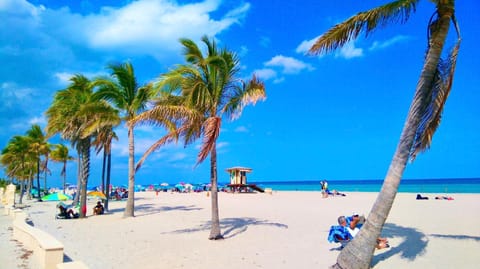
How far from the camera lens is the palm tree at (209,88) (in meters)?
10.1

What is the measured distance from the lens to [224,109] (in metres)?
10.6

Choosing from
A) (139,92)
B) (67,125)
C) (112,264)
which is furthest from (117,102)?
(112,264)

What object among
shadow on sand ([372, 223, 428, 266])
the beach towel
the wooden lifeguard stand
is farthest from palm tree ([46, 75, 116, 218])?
the wooden lifeguard stand

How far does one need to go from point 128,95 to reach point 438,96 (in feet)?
44.3

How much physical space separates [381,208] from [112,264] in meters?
5.61

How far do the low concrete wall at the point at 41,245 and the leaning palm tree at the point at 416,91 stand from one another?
5109 mm

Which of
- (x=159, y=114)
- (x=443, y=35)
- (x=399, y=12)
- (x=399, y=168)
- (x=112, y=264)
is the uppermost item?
(x=399, y=12)

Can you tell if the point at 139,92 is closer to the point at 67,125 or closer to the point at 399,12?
the point at 67,125

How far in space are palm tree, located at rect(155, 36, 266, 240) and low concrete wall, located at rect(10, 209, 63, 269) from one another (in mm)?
4244

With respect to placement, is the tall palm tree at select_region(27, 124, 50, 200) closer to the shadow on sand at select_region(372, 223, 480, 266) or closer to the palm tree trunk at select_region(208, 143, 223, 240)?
the palm tree trunk at select_region(208, 143, 223, 240)

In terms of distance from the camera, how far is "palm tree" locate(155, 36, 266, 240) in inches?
400

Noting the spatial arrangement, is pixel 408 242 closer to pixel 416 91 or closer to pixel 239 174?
pixel 416 91

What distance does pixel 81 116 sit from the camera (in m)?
16.6

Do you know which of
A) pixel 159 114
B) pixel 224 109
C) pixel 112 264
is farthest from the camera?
pixel 224 109
